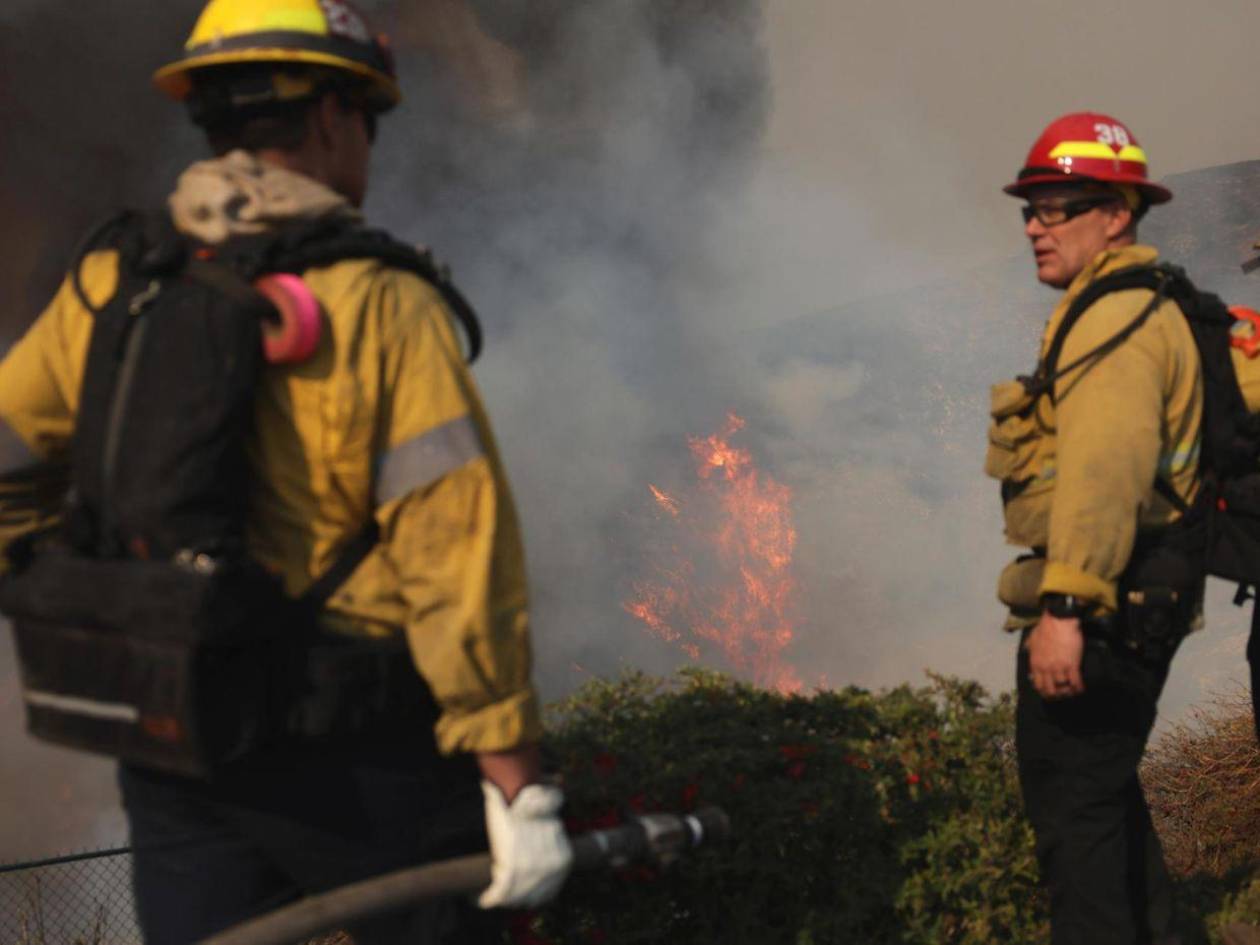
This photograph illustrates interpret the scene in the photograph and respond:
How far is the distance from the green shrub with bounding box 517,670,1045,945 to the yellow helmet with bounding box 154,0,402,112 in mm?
1780

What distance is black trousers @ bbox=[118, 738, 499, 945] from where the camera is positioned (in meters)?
2.02

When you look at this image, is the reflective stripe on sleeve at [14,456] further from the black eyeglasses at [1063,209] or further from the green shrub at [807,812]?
the black eyeglasses at [1063,209]

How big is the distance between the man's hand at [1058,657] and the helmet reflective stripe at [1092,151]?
1.21 metres

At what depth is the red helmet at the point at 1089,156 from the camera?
344cm

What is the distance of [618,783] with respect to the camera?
11.0ft

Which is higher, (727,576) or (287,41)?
(287,41)

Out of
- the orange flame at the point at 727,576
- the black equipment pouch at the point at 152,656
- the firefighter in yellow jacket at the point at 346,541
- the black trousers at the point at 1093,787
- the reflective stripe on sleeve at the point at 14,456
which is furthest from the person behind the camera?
the orange flame at the point at 727,576

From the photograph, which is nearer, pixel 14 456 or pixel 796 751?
pixel 14 456

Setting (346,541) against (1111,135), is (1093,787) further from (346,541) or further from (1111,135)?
(346,541)

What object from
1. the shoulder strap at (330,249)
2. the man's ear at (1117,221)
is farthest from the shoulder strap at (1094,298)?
the shoulder strap at (330,249)

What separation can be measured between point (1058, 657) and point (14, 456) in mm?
2213

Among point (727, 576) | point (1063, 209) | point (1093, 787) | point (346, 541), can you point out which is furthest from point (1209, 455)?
point (727, 576)

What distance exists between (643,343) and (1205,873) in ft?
23.0

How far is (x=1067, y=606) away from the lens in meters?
3.04
